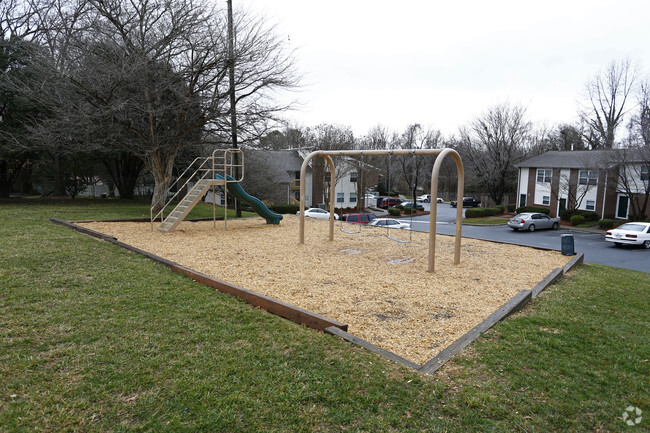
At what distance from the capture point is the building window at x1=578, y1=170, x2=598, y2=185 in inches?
1412

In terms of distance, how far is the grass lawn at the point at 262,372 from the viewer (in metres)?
3.52

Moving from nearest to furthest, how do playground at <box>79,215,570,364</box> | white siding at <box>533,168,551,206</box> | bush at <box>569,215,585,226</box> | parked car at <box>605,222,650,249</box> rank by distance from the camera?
playground at <box>79,215,570,364</box> < parked car at <box>605,222,650,249</box> < bush at <box>569,215,585,226</box> < white siding at <box>533,168,551,206</box>

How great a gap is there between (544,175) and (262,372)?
43027 mm

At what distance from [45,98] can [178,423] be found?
18925 mm

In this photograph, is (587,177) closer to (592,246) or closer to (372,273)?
(592,246)

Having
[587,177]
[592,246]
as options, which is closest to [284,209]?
[592,246]

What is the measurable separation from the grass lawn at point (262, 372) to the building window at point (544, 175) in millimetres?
37749

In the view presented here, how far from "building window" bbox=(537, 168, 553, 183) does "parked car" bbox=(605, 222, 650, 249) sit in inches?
713

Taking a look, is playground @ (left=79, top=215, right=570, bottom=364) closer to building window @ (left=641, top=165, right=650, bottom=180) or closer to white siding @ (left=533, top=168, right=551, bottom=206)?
building window @ (left=641, top=165, right=650, bottom=180)

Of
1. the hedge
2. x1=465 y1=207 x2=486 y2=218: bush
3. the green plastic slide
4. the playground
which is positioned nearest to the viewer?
the playground

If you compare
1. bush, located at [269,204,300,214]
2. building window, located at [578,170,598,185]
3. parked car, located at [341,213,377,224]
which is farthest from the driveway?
bush, located at [269,204,300,214]

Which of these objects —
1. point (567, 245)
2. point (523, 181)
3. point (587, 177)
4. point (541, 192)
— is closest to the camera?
point (567, 245)

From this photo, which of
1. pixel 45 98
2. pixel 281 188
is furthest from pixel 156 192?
pixel 281 188

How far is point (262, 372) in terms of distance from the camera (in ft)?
13.8
